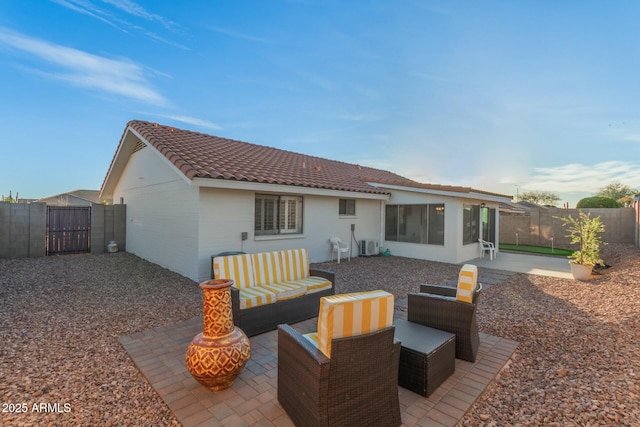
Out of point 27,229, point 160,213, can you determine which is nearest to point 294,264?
point 160,213

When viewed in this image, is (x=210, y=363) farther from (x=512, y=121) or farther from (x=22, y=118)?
(x=22, y=118)

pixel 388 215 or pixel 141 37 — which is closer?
pixel 141 37

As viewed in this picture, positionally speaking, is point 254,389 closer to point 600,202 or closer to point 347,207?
point 347,207

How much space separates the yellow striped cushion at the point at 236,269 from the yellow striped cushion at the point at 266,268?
0.12 meters

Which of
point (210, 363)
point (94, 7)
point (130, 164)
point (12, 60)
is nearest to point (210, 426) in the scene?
point (210, 363)

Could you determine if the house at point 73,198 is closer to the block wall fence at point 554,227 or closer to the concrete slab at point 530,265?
the concrete slab at point 530,265

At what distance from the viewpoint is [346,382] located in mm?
2240

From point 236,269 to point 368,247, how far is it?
26.5 feet

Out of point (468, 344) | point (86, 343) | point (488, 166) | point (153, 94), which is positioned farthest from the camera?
point (488, 166)

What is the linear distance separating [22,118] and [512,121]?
20.6 meters

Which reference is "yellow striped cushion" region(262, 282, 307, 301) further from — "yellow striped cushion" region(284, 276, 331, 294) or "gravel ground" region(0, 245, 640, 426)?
"gravel ground" region(0, 245, 640, 426)

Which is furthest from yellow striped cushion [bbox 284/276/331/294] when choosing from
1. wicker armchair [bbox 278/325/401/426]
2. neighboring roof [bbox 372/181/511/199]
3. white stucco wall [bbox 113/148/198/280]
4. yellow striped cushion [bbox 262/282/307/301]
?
neighboring roof [bbox 372/181/511/199]

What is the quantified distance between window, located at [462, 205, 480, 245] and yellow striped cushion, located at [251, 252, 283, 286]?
28.2 ft

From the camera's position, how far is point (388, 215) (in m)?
12.9
